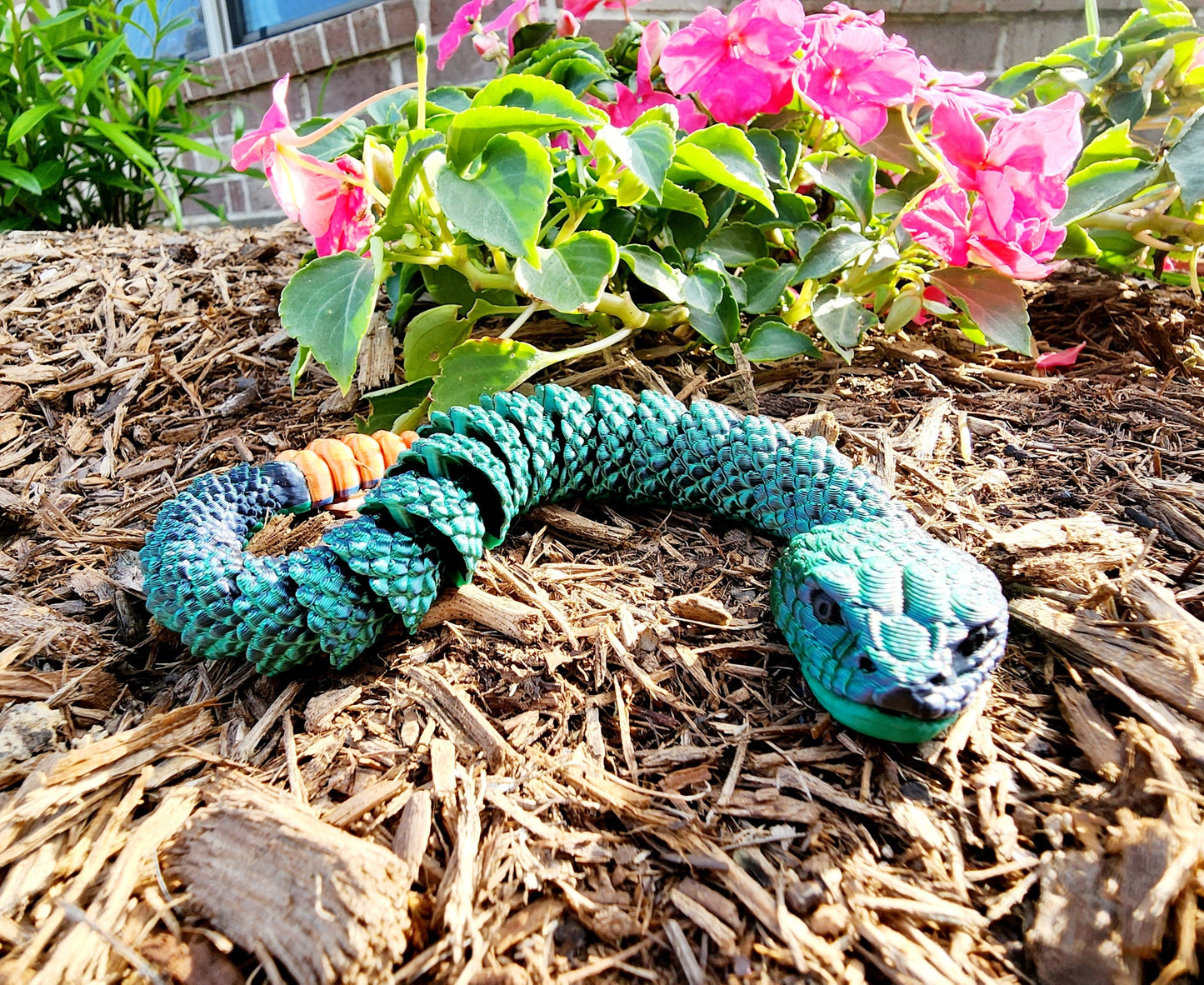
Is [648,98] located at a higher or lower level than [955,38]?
lower

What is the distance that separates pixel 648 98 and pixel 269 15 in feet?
11.0

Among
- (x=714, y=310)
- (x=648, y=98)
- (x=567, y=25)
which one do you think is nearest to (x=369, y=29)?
(x=567, y=25)

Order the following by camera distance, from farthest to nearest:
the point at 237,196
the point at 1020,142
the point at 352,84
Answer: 1. the point at 237,196
2. the point at 352,84
3. the point at 1020,142

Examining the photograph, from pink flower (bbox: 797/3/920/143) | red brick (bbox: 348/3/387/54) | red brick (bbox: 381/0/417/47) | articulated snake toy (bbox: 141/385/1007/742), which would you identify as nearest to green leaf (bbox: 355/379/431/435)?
articulated snake toy (bbox: 141/385/1007/742)

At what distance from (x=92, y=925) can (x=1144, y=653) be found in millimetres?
1395

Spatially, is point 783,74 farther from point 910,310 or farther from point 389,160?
point 389,160

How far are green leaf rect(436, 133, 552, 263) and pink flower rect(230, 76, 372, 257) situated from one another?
0.27m

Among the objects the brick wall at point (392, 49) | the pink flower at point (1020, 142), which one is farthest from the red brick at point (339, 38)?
the pink flower at point (1020, 142)

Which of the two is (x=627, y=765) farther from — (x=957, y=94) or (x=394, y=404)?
(x=957, y=94)

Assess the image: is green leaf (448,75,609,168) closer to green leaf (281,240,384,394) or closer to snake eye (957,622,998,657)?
green leaf (281,240,384,394)

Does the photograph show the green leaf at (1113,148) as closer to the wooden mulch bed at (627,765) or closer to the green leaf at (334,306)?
the wooden mulch bed at (627,765)

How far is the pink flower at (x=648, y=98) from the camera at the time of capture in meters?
1.85

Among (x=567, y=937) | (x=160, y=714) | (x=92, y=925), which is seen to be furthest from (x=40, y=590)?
(x=567, y=937)

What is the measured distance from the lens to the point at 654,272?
164 cm
